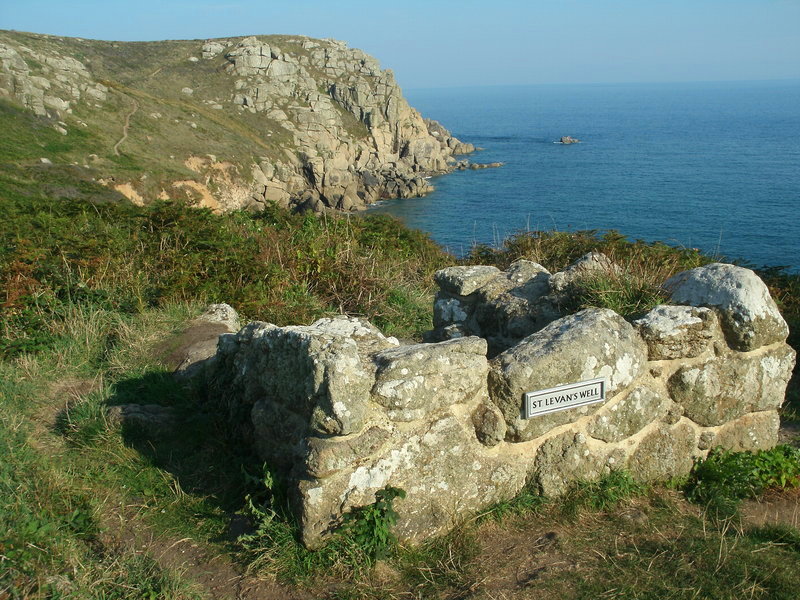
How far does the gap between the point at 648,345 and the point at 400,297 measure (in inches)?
182

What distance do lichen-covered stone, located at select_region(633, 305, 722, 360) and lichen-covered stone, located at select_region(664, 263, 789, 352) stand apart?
125mm

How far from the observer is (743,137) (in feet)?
378

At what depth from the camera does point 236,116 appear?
8469cm

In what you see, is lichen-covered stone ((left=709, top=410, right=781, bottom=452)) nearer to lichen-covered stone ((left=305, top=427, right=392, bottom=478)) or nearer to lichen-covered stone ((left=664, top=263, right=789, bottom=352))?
lichen-covered stone ((left=664, top=263, right=789, bottom=352))

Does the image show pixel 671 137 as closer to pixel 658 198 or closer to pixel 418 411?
pixel 658 198

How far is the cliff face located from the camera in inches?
2304

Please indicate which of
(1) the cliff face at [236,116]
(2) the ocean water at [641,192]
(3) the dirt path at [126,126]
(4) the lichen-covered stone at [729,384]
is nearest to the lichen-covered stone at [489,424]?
(4) the lichen-covered stone at [729,384]

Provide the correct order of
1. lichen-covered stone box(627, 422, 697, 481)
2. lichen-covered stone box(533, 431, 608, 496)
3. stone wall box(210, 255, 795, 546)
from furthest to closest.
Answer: lichen-covered stone box(627, 422, 697, 481) → lichen-covered stone box(533, 431, 608, 496) → stone wall box(210, 255, 795, 546)

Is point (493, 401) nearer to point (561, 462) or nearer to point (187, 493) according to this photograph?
point (561, 462)

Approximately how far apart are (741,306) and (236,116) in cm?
8659

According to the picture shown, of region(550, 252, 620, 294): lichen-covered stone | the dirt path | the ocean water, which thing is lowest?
the ocean water

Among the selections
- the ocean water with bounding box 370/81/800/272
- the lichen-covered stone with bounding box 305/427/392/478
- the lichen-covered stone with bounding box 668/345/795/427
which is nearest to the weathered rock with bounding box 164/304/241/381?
the lichen-covered stone with bounding box 305/427/392/478

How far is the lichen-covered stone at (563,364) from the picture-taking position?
169 inches

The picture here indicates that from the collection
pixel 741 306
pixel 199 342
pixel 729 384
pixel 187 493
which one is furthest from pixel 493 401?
pixel 199 342
